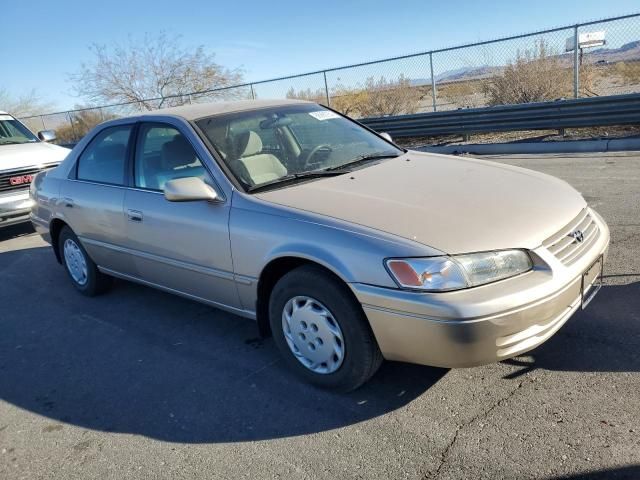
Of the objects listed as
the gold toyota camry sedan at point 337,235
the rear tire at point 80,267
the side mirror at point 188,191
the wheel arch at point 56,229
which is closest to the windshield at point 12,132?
the wheel arch at point 56,229

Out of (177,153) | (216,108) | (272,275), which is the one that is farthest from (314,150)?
(272,275)

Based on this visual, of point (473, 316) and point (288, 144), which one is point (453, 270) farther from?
point (288, 144)

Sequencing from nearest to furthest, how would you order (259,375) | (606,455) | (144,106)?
(606,455) < (259,375) < (144,106)

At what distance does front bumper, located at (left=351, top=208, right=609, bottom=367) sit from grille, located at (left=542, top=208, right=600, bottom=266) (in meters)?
0.06

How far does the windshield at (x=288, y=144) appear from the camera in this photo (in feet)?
11.9

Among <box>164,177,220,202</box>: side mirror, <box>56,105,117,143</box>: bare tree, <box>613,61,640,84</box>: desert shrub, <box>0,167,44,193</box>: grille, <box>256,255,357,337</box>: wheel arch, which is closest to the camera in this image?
<box>256,255,357,337</box>: wheel arch

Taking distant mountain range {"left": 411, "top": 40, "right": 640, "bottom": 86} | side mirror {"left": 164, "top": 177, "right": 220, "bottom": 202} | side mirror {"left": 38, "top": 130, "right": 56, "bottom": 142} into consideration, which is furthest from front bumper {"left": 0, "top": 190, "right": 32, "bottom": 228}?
distant mountain range {"left": 411, "top": 40, "right": 640, "bottom": 86}

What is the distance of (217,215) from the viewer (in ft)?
11.3

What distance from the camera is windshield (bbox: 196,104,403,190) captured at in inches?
143

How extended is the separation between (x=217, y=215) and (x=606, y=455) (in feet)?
7.81

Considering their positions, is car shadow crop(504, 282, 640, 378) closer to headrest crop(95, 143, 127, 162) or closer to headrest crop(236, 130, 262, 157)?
headrest crop(236, 130, 262, 157)

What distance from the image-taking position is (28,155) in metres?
8.26

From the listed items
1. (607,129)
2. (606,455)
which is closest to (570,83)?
(607,129)

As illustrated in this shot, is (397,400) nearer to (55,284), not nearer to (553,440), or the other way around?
(553,440)
